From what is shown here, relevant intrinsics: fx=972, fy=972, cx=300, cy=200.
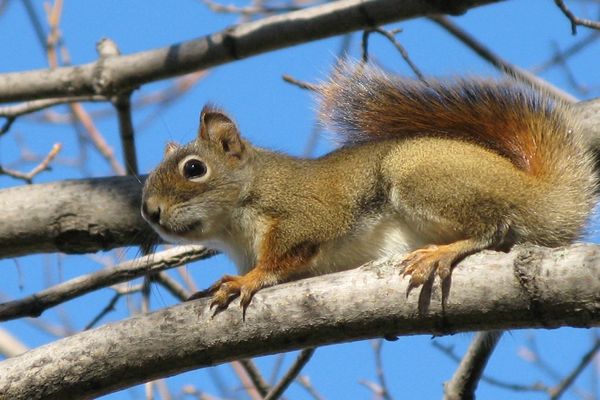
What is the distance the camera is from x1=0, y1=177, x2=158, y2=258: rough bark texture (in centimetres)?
322

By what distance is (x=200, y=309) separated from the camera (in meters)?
2.41

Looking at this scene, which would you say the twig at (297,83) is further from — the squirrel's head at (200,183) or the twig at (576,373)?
the twig at (576,373)

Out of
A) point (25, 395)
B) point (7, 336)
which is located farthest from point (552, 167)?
point (7, 336)

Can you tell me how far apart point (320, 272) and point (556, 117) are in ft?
2.88

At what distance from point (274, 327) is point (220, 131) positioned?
1204mm

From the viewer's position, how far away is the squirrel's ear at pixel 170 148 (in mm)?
3420

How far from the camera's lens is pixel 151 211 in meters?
2.99

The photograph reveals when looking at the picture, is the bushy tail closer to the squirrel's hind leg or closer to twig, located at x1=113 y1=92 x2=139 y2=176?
the squirrel's hind leg

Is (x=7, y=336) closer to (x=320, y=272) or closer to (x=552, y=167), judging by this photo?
(x=320, y=272)

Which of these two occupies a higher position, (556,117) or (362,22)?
(362,22)

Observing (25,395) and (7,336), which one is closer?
(25,395)

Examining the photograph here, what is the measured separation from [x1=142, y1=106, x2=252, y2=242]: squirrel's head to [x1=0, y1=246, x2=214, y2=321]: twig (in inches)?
10.2

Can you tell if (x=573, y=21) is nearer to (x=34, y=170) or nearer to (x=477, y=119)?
(x=477, y=119)

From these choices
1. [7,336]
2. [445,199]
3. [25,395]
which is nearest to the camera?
[25,395]
